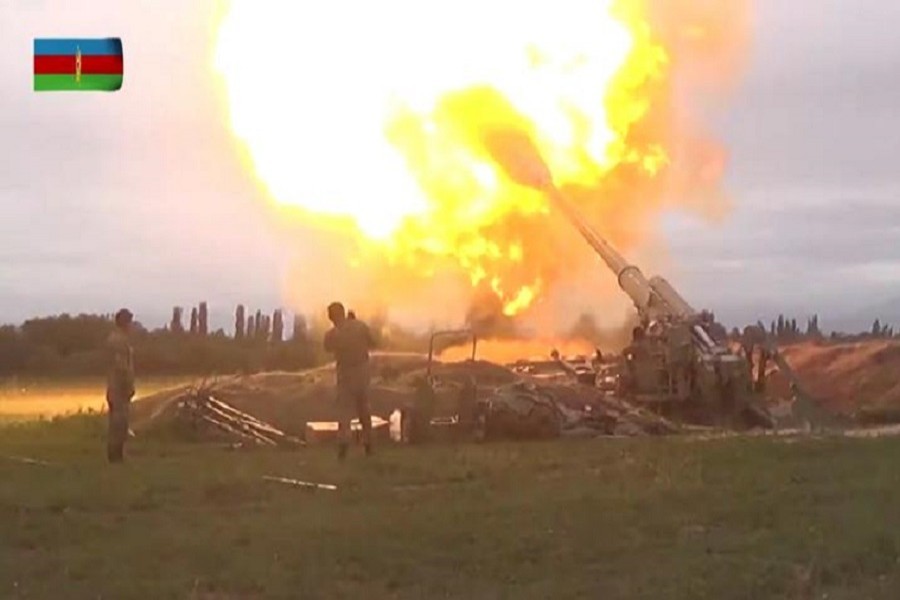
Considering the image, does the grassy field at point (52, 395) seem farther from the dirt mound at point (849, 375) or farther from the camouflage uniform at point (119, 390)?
the dirt mound at point (849, 375)

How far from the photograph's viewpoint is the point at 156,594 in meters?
10.3

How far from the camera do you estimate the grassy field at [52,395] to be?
1296 inches

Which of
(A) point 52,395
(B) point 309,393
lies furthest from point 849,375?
(A) point 52,395

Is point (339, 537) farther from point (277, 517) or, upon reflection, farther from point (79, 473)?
point (79, 473)

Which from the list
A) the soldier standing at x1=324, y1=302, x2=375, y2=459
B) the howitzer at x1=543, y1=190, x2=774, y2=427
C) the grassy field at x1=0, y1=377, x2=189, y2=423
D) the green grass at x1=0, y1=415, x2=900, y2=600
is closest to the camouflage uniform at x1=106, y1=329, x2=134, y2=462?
the green grass at x1=0, y1=415, x2=900, y2=600

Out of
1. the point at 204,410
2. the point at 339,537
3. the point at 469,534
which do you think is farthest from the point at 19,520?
the point at 204,410

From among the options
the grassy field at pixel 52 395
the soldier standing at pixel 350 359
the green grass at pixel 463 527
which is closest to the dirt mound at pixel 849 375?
the soldier standing at pixel 350 359

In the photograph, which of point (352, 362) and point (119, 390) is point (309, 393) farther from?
point (119, 390)

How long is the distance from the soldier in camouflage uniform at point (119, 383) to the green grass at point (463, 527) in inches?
21.2

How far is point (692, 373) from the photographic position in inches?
1131

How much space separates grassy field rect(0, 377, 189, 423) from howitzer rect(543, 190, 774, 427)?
11.1 metres

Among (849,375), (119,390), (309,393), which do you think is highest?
(849,375)

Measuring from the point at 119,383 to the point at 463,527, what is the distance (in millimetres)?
8157

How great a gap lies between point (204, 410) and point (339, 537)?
13295 millimetres
